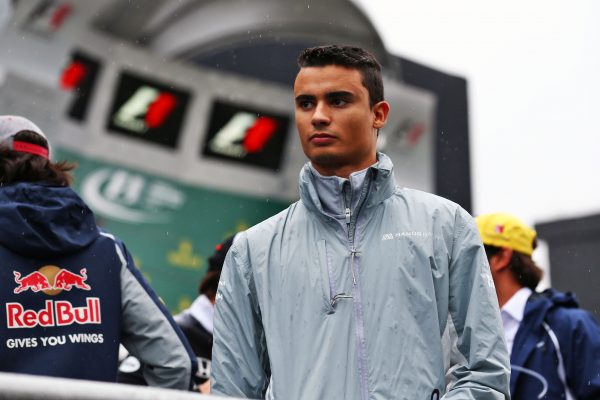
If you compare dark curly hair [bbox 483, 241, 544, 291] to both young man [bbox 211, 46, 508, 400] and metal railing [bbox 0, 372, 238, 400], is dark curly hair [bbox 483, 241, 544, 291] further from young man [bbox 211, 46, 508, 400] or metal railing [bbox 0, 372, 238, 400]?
metal railing [bbox 0, 372, 238, 400]

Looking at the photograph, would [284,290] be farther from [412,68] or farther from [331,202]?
[412,68]

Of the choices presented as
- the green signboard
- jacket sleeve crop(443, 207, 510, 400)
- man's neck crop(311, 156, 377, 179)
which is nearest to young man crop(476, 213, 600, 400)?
jacket sleeve crop(443, 207, 510, 400)

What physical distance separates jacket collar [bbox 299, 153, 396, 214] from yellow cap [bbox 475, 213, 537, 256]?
2035 millimetres

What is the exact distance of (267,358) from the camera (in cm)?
255

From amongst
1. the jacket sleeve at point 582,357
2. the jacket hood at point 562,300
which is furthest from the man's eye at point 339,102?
the jacket hood at point 562,300

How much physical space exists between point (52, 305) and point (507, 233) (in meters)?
2.09

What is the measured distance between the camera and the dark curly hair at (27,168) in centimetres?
330

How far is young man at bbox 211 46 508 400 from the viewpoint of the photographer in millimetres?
2342

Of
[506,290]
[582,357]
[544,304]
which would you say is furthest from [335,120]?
[506,290]

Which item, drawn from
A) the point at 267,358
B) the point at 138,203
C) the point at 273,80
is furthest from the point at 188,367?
the point at 273,80

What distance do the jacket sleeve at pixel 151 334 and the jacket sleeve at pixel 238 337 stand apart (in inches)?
30.5

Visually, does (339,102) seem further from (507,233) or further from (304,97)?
(507,233)

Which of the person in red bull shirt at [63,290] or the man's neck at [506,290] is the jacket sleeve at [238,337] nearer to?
the person in red bull shirt at [63,290]

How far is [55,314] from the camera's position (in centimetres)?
314
